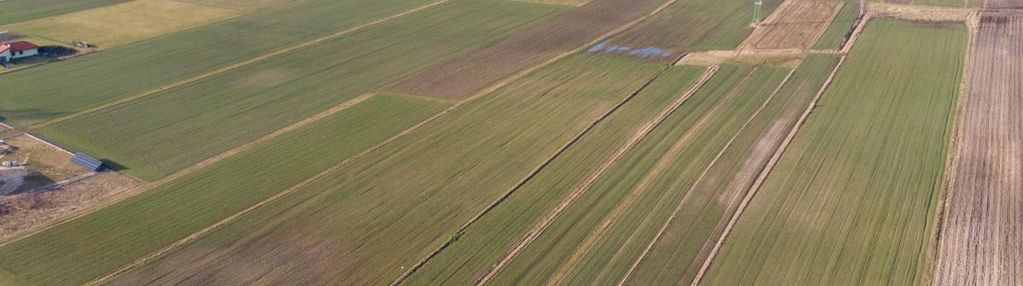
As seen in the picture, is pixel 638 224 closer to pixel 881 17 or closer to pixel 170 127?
pixel 170 127

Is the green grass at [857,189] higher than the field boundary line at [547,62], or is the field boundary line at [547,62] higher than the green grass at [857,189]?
the field boundary line at [547,62]

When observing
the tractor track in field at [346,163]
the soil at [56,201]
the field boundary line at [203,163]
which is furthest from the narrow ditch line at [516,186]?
the soil at [56,201]

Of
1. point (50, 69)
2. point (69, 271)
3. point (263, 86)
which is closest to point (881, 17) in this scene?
point (263, 86)

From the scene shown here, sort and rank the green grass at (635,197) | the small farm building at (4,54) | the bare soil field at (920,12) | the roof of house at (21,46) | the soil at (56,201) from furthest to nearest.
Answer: the bare soil field at (920,12)
the roof of house at (21,46)
the small farm building at (4,54)
the soil at (56,201)
the green grass at (635,197)

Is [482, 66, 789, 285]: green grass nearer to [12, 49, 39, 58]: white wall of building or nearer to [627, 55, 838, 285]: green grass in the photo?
[627, 55, 838, 285]: green grass

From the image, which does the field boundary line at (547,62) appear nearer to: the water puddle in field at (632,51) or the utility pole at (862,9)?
the water puddle in field at (632,51)

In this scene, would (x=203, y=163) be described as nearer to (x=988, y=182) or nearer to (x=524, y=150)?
(x=524, y=150)

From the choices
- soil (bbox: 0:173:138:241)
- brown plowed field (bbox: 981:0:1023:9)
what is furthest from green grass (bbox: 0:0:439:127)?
brown plowed field (bbox: 981:0:1023:9)
